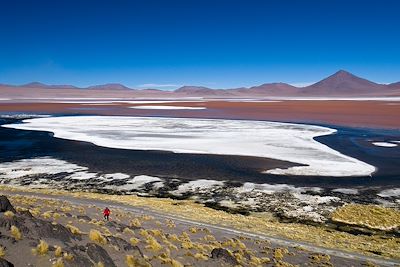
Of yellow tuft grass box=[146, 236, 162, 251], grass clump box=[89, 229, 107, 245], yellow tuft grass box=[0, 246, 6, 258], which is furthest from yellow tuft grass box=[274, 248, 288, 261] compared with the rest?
yellow tuft grass box=[0, 246, 6, 258]

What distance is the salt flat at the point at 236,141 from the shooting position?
27.2 meters

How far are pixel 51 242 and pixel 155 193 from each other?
12063 mm

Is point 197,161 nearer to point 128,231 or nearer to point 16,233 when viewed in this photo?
point 128,231

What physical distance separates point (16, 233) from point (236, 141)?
1191 inches

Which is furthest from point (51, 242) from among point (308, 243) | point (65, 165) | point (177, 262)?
point (65, 165)

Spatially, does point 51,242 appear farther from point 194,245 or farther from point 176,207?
point 176,207

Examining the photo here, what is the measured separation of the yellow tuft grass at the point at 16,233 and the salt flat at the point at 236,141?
18.7 metres

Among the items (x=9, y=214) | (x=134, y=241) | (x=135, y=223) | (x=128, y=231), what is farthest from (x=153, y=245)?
(x=9, y=214)

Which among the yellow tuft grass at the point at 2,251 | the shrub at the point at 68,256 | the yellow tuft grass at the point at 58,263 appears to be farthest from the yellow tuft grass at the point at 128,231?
the yellow tuft grass at the point at 2,251

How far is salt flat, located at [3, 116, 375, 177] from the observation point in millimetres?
27250

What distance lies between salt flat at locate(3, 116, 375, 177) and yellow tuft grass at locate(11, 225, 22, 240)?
61.3ft

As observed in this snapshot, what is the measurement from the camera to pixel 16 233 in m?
8.73

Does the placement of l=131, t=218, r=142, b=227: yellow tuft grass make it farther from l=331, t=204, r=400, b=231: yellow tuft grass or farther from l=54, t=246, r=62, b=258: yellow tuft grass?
l=331, t=204, r=400, b=231: yellow tuft grass

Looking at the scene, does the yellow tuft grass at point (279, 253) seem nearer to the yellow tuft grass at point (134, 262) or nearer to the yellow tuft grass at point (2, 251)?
the yellow tuft grass at point (134, 262)
